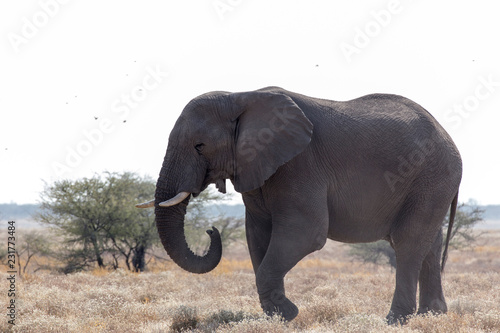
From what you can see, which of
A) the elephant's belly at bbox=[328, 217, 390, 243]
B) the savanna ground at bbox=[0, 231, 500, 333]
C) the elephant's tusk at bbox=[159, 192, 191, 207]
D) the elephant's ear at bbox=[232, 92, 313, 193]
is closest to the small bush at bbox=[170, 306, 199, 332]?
the savanna ground at bbox=[0, 231, 500, 333]

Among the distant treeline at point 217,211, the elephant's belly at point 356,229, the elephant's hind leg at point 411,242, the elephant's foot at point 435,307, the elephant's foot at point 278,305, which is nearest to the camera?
the elephant's foot at point 278,305

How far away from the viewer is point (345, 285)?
41.6ft

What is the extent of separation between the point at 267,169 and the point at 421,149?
247cm

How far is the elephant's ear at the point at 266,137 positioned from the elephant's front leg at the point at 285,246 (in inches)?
24.7

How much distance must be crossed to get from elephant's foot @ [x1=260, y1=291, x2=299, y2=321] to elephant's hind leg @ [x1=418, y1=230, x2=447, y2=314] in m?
2.77

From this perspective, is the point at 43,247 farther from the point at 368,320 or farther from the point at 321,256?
the point at 321,256

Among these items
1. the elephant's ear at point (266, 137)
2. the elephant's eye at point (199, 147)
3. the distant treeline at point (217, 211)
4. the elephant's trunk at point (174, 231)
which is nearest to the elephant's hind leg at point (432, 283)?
the elephant's ear at point (266, 137)

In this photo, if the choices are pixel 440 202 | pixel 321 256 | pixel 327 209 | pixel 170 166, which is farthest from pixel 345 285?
pixel 321 256

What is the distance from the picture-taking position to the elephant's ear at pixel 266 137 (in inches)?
271

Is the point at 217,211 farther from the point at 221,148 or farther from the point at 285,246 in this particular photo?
the point at 285,246

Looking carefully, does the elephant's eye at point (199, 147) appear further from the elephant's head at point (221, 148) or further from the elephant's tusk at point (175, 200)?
the elephant's tusk at point (175, 200)

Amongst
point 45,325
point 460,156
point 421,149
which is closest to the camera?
point 45,325

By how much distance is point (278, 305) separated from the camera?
23.2 ft

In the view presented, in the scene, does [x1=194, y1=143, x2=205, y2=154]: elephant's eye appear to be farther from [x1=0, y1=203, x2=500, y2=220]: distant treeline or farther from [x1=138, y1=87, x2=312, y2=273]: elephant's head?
[x1=0, y1=203, x2=500, y2=220]: distant treeline
